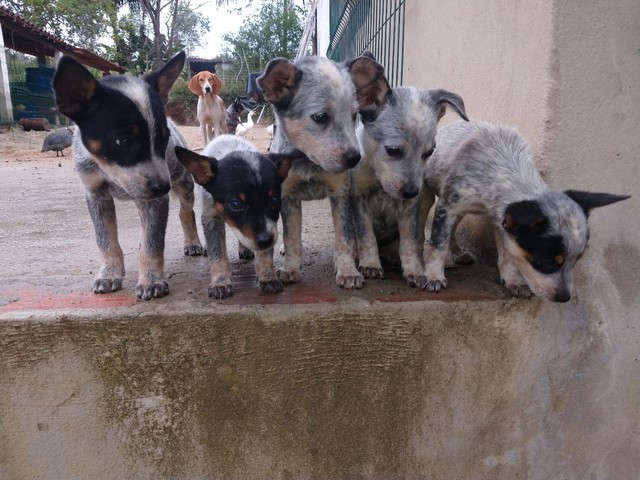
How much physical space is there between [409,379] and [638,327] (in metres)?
1.61

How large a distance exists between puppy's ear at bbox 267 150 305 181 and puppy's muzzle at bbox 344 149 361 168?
37 centimetres

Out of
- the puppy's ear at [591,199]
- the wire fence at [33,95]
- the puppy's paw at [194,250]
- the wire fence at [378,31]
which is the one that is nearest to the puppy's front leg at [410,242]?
the puppy's ear at [591,199]

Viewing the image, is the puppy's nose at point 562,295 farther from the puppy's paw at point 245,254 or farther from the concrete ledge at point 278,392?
the puppy's paw at point 245,254

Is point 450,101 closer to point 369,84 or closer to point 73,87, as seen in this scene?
point 369,84

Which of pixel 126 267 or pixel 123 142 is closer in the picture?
pixel 123 142

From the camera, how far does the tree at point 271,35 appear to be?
40469 millimetres

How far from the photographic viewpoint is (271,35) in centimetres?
4144

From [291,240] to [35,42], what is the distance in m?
26.0

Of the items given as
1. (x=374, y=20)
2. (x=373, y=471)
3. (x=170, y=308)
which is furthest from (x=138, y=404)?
(x=374, y=20)

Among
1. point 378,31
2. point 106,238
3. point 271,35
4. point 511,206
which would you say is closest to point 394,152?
point 511,206

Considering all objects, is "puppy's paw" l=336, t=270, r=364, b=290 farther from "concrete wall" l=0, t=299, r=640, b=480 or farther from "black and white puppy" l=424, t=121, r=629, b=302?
"black and white puppy" l=424, t=121, r=629, b=302

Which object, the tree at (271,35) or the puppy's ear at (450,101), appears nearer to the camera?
the puppy's ear at (450,101)

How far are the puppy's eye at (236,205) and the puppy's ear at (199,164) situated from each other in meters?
0.26

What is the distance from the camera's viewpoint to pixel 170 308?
2887 millimetres
